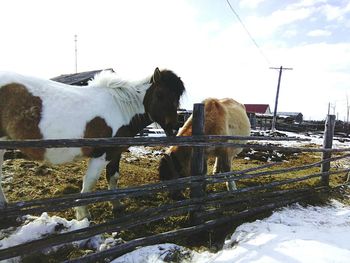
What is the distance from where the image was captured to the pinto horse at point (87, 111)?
386cm

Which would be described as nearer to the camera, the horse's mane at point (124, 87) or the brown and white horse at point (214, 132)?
the horse's mane at point (124, 87)

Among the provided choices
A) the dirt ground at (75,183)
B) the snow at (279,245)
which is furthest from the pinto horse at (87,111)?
the snow at (279,245)

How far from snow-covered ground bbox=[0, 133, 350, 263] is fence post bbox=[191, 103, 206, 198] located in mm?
744

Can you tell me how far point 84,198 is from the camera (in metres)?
3.29

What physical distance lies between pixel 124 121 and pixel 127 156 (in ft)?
18.4

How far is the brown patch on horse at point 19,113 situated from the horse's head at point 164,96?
1556 millimetres

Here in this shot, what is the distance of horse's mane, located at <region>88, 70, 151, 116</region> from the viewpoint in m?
4.55

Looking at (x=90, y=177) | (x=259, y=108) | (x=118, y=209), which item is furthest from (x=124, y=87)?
(x=259, y=108)

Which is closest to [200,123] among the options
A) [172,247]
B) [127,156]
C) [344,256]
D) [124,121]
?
[124,121]

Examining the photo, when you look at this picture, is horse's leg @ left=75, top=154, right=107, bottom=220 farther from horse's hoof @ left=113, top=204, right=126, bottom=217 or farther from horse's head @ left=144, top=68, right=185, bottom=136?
horse's head @ left=144, top=68, right=185, bottom=136

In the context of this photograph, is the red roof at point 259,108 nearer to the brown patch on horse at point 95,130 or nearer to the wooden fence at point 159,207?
the wooden fence at point 159,207

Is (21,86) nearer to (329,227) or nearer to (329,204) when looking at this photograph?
(329,227)

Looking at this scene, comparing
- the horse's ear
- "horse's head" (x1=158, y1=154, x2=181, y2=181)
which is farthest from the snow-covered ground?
the horse's ear

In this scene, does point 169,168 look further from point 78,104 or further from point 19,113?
point 19,113
